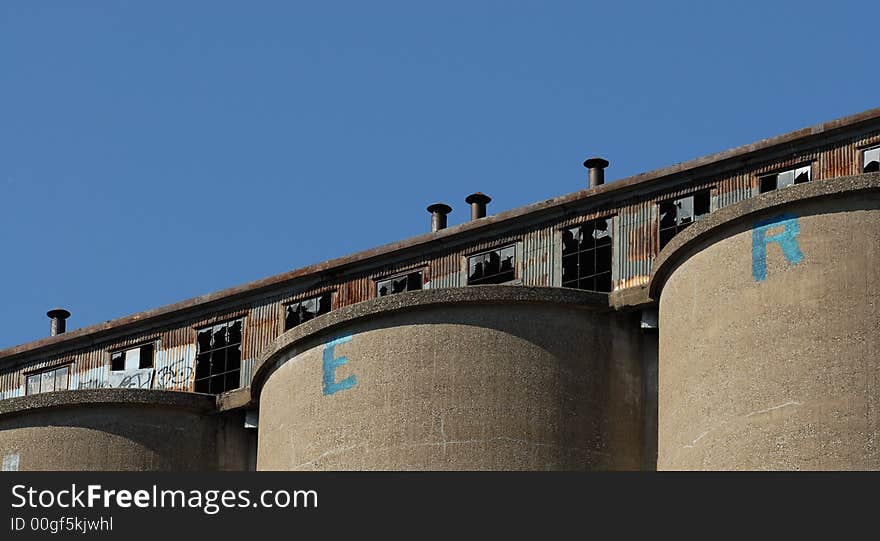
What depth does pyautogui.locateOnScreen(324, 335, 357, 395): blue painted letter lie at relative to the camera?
4181cm

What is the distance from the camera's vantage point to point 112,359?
181 ft

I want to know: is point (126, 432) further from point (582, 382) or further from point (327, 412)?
point (582, 382)

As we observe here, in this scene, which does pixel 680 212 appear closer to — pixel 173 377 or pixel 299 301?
pixel 299 301

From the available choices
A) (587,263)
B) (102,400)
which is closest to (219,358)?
(102,400)

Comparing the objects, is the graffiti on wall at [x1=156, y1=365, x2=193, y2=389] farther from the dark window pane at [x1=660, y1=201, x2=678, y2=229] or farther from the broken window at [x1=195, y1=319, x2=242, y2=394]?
the dark window pane at [x1=660, y1=201, x2=678, y2=229]

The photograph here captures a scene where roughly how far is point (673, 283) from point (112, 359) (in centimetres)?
1802

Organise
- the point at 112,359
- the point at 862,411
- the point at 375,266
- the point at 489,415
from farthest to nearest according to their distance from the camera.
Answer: the point at 112,359, the point at 375,266, the point at 489,415, the point at 862,411

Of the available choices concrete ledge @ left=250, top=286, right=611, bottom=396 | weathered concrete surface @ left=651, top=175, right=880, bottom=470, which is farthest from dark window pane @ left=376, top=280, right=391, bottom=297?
weathered concrete surface @ left=651, top=175, right=880, bottom=470

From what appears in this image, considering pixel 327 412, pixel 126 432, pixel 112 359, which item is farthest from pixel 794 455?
pixel 112 359

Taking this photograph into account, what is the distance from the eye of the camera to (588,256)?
48.3m

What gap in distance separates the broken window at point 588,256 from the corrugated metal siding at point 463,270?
152 millimetres

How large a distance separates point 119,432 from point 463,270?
7.79 m

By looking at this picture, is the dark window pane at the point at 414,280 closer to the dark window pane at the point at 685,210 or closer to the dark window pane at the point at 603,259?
the dark window pane at the point at 603,259

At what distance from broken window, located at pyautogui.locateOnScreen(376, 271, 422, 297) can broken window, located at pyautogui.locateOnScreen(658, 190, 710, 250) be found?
5.46 metres
